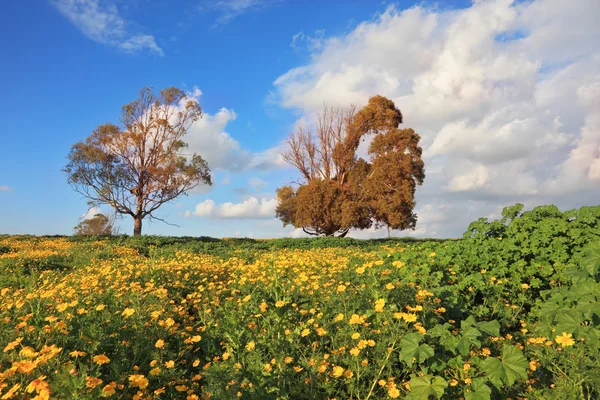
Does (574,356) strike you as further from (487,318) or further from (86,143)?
(86,143)

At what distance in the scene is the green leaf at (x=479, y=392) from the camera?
10.7ft

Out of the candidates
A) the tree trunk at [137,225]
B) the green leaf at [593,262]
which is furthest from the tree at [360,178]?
the green leaf at [593,262]

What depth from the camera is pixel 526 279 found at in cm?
729

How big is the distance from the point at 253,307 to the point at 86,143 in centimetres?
2747

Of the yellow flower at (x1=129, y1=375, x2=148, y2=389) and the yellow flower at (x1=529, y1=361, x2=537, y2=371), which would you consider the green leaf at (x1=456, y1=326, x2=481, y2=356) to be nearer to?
the yellow flower at (x1=529, y1=361, x2=537, y2=371)

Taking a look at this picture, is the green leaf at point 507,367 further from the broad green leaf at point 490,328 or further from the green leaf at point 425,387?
the green leaf at point 425,387

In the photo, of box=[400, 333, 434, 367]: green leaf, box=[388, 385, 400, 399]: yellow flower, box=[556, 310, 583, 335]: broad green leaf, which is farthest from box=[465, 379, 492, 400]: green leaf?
box=[556, 310, 583, 335]: broad green leaf

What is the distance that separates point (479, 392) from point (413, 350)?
61cm

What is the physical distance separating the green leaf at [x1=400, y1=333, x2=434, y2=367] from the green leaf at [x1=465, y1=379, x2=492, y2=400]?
1.44ft

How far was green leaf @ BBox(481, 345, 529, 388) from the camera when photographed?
3236 millimetres

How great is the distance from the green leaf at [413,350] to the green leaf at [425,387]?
158 mm

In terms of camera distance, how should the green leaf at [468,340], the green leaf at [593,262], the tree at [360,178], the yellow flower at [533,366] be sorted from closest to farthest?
the green leaf at [468,340] < the green leaf at [593,262] < the yellow flower at [533,366] < the tree at [360,178]

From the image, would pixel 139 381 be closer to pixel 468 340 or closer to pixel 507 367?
pixel 468 340

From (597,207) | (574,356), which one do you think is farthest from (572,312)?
(597,207)
